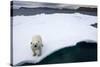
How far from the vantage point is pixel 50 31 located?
1.81m

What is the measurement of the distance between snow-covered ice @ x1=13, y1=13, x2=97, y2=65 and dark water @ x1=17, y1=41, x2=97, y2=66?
1.8 inches

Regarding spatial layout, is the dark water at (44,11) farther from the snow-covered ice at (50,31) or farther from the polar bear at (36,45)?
the polar bear at (36,45)

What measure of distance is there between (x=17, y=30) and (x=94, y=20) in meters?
0.91

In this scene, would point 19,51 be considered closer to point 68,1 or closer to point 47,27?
point 47,27

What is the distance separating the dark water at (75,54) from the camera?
180cm

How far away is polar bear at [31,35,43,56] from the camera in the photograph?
1.72 m

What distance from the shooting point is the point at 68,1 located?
1884mm

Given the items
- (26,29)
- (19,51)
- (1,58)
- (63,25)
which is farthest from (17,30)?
(63,25)

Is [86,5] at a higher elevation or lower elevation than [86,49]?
higher

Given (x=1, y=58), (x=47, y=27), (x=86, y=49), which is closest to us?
(x=1, y=58)

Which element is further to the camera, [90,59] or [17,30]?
[90,59]

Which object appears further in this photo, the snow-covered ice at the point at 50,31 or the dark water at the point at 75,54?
the dark water at the point at 75,54

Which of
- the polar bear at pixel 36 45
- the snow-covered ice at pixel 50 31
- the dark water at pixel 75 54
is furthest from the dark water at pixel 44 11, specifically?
the dark water at pixel 75 54

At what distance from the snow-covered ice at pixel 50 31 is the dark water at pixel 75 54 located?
0.05 metres
